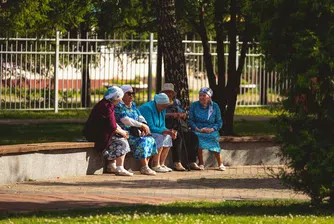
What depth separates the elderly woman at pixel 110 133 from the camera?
14.6m

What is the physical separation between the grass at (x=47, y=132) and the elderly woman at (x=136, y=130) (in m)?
3.11

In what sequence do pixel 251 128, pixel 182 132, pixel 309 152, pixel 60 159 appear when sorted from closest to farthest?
pixel 309 152 < pixel 60 159 < pixel 182 132 < pixel 251 128

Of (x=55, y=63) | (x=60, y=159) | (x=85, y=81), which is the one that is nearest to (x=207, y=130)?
(x=60, y=159)

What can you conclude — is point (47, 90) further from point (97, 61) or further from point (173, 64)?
point (173, 64)

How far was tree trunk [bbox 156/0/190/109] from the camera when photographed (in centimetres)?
1723

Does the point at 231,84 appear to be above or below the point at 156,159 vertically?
above

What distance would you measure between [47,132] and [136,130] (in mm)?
5229

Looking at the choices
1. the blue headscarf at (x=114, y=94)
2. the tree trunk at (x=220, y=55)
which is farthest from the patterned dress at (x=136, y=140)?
the tree trunk at (x=220, y=55)

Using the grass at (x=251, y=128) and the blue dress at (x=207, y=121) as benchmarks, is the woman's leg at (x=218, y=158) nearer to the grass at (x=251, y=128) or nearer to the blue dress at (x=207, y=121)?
the blue dress at (x=207, y=121)

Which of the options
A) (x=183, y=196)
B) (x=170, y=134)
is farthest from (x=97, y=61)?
(x=183, y=196)

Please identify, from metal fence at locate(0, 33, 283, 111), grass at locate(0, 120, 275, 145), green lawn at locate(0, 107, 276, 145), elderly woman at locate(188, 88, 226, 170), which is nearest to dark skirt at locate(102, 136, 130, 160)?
elderly woman at locate(188, 88, 226, 170)

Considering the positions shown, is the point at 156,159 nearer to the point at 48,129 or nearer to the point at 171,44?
the point at 171,44

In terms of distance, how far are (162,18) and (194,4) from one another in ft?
11.5

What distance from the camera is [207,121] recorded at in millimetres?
16172
